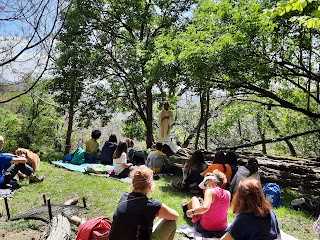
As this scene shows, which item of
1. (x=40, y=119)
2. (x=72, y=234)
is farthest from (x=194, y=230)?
(x=40, y=119)

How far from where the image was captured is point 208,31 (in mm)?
9812

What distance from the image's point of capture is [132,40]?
16656mm

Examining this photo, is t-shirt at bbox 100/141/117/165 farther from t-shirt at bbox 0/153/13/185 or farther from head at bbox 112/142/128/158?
t-shirt at bbox 0/153/13/185

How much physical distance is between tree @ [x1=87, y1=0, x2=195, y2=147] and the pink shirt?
32.6ft

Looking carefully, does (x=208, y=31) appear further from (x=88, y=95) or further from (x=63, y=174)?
(x=88, y=95)

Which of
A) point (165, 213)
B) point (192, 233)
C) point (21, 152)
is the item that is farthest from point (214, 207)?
point (21, 152)

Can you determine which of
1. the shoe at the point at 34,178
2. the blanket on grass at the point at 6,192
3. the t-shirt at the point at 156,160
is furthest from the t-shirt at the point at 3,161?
the t-shirt at the point at 156,160

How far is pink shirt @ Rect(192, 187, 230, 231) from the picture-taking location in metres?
5.11

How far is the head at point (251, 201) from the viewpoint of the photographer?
3.43m

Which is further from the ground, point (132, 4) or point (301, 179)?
point (132, 4)

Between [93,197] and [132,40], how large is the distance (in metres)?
10.8

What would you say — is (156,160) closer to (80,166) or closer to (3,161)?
(80,166)

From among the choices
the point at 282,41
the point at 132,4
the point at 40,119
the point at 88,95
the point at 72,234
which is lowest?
the point at 72,234

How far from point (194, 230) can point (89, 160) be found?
7.15 meters
